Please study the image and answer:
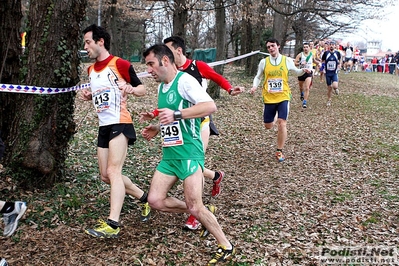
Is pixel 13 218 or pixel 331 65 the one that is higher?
pixel 331 65

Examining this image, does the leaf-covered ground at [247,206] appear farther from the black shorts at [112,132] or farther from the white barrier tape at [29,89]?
the white barrier tape at [29,89]

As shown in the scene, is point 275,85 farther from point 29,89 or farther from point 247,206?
point 29,89

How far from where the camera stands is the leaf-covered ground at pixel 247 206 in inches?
163

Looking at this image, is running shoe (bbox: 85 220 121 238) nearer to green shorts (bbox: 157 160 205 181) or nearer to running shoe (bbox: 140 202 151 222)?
running shoe (bbox: 140 202 151 222)

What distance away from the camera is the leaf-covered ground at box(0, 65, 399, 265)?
4.13m

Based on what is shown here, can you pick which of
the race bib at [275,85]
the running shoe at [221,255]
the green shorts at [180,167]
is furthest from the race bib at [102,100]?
the race bib at [275,85]

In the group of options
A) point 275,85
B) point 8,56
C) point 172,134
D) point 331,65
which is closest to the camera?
point 172,134

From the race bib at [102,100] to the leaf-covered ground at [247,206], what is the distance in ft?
4.33

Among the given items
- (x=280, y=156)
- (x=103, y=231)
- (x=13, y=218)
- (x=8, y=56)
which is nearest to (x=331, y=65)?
(x=280, y=156)

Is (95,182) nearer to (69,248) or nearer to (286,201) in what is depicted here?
(69,248)

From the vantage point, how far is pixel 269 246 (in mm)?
4340

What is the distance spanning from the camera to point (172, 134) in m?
3.83

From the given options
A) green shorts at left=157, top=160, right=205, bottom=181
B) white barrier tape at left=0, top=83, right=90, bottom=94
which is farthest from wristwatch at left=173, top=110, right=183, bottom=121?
white barrier tape at left=0, top=83, right=90, bottom=94

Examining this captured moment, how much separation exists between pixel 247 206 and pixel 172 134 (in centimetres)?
213
